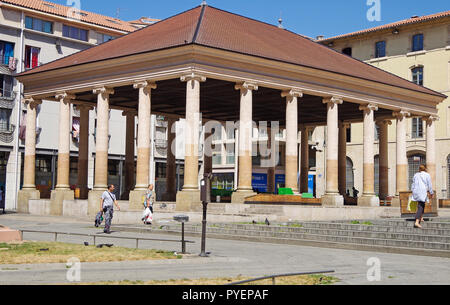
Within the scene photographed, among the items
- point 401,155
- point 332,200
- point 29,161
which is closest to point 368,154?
point 401,155

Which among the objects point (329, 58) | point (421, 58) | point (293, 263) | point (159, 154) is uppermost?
point (421, 58)

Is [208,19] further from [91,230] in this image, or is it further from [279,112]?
[91,230]

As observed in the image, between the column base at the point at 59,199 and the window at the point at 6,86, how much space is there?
79.1 feet

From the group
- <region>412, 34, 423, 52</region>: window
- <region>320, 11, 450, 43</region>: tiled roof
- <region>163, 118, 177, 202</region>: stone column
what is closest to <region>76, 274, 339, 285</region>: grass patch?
<region>163, 118, 177, 202</region>: stone column

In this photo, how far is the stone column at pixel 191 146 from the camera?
34.4 meters

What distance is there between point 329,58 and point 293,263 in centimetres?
3120

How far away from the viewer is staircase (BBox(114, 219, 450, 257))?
64.1 ft

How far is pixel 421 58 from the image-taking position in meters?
66.3

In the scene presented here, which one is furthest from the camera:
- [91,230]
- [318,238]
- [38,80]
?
[38,80]

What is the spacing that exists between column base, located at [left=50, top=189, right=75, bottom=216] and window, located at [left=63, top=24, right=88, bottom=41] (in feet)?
101

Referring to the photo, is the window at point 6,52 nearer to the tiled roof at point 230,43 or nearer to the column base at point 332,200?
the tiled roof at point 230,43

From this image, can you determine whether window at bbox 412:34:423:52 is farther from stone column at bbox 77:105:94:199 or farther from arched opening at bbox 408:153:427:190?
stone column at bbox 77:105:94:199

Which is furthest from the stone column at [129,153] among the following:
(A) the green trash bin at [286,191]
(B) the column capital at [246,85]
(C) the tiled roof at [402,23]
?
(C) the tiled roof at [402,23]
